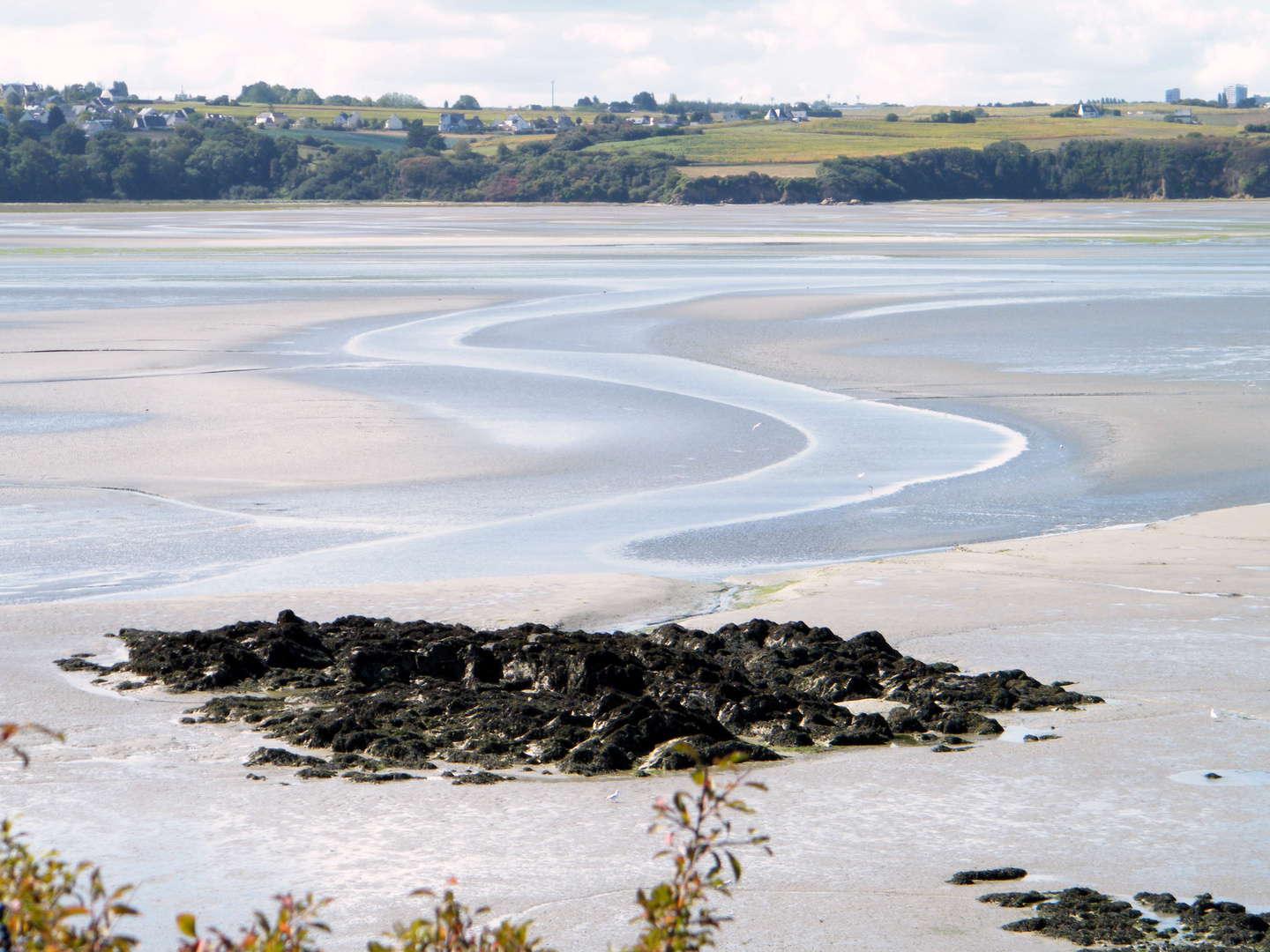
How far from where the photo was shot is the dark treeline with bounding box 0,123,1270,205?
105 m

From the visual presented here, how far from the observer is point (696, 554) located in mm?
10125

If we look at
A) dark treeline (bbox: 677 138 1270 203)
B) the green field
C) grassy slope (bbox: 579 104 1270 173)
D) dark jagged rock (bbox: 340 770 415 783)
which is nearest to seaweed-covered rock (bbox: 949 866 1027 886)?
dark jagged rock (bbox: 340 770 415 783)

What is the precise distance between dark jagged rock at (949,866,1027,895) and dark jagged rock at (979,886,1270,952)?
0.45 ft

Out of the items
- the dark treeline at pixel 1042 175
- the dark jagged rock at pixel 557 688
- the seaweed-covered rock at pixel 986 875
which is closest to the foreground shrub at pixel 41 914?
the seaweed-covered rock at pixel 986 875

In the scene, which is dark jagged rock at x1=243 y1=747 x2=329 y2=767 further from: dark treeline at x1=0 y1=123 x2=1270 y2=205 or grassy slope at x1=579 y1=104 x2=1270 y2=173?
grassy slope at x1=579 y1=104 x2=1270 y2=173

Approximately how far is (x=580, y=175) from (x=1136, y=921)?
11242 cm

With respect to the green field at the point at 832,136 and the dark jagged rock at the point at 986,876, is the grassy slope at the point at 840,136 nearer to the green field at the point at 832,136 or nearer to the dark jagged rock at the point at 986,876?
the green field at the point at 832,136

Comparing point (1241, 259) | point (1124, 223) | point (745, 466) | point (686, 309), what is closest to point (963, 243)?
point (1241, 259)

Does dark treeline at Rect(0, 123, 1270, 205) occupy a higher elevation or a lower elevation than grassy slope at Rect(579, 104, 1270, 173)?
lower

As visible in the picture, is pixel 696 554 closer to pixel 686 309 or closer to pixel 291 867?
pixel 291 867

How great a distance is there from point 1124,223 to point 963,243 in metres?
22.5

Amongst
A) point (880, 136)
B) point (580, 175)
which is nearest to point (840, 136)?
point (880, 136)

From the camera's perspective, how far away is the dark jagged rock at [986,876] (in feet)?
15.0

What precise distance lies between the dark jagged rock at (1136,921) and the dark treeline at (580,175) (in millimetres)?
101595
